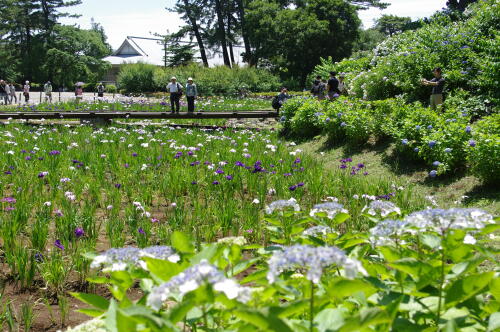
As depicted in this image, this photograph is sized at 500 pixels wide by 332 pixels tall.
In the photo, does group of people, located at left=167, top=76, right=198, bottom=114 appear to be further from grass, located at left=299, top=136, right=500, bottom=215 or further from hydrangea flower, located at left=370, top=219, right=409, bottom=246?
hydrangea flower, located at left=370, top=219, right=409, bottom=246

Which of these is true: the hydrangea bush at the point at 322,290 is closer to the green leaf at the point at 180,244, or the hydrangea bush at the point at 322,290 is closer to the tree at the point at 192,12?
the green leaf at the point at 180,244

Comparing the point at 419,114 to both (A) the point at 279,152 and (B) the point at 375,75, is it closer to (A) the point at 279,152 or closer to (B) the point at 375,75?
(A) the point at 279,152

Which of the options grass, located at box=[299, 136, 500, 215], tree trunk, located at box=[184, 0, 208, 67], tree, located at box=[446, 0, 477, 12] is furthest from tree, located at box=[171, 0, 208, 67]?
grass, located at box=[299, 136, 500, 215]

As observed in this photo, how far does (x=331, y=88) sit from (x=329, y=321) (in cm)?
994

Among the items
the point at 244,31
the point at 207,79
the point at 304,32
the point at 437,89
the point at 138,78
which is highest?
the point at 244,31

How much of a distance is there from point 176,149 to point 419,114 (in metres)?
3.56

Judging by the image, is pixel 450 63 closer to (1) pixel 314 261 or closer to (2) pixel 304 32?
(1) pixel 314 261

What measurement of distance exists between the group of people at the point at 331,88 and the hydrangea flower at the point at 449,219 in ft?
28.3

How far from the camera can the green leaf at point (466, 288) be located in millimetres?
1267

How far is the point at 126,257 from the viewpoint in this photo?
1353 mm

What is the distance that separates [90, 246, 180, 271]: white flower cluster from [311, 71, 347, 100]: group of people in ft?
29.1

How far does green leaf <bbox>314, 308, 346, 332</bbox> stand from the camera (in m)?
1.10

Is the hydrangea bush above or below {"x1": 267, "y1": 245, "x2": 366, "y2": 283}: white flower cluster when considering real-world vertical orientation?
below

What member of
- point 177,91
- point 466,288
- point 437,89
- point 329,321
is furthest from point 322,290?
point 177,91
